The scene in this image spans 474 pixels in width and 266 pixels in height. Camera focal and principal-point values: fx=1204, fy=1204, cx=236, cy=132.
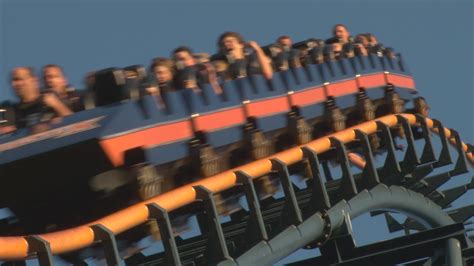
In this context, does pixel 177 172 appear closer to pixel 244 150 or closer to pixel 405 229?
pixel 244 150

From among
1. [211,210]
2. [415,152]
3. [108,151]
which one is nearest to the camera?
[108,151]

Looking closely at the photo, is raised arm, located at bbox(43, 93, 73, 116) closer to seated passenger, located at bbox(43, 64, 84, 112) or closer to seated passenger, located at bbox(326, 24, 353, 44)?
seated passenger, located at bbox(43, 64, 84, 112)

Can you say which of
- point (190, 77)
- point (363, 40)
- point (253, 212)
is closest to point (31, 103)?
point (190, 77)

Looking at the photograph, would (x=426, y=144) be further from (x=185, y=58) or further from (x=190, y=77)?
(x=190, y=77)

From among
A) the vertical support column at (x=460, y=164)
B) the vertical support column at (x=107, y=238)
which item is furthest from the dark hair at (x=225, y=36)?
the vertical support column at (x=460, y=164)

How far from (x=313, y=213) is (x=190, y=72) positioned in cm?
177

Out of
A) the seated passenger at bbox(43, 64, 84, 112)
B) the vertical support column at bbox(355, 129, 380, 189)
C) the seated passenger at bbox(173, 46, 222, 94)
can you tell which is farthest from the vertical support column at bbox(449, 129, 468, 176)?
the seated passenger at bbox(43, 64, 84, 112)

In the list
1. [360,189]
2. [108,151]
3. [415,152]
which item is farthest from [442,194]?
[108,151]

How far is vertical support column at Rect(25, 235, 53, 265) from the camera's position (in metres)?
6.33

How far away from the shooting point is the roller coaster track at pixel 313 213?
7148 mm

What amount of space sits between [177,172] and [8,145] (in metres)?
1.24

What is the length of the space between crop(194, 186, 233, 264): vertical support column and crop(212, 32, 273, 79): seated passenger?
5.29 ft

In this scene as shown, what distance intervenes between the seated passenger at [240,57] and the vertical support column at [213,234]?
63.5 inches

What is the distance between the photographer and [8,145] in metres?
7.65
